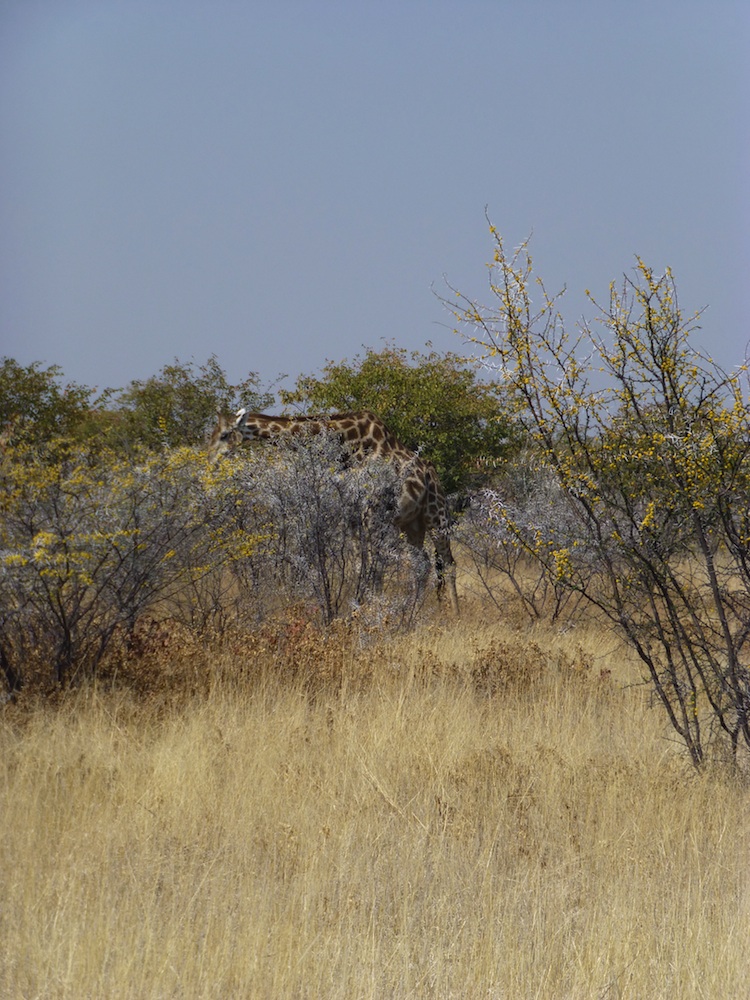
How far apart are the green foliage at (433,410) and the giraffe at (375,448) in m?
6.38

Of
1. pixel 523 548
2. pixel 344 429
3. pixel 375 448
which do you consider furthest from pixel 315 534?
pixel 375 448

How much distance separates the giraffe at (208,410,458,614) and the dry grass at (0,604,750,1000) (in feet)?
19.9

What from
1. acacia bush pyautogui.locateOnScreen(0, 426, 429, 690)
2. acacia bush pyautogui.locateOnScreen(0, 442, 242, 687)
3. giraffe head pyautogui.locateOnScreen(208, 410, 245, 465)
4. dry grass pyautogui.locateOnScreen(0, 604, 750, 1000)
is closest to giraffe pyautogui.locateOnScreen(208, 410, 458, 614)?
giraffe head pyautogui.locateOnScreen(208, 410, 245, 465)

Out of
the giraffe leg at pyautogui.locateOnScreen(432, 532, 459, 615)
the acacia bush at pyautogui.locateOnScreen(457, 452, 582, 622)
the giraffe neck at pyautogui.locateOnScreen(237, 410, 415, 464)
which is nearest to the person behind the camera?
the acacia bush at pyautogui.locateOnScreen(457, 452, 582, 622)

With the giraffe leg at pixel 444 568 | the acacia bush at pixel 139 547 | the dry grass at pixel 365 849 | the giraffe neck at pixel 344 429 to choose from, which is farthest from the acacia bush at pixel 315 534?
the dry grass at pixel 365 849

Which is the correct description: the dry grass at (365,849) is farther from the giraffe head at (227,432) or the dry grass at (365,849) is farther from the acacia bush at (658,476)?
the giraffe head at (227,432)

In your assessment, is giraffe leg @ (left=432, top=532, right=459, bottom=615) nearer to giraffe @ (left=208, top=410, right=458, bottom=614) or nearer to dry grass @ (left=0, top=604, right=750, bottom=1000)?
giraffe @ (left=208, top=410, right=458, bottom=614)

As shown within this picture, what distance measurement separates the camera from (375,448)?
13.6 metres

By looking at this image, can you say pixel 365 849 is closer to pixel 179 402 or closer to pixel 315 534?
pixel 315 534

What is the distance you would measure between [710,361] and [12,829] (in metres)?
4.11

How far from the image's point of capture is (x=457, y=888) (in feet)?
13.9

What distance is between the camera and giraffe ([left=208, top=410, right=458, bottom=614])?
43.2ft

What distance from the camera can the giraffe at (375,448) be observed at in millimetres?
13156

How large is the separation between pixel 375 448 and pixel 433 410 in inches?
308
